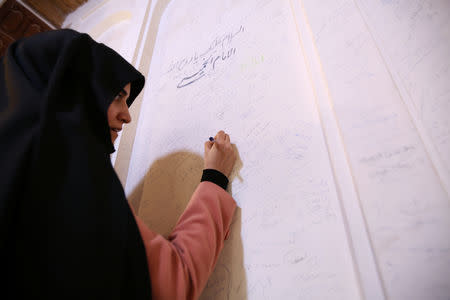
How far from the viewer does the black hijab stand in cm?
32

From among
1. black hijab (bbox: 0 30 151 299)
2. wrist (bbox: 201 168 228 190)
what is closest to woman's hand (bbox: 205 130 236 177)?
wrist (bbox: 201 168 228 190)

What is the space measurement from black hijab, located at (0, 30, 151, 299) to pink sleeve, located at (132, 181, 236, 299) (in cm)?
5

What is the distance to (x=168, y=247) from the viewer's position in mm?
465

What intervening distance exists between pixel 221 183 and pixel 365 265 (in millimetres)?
379

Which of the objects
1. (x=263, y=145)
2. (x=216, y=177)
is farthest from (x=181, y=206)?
(x=263, y=145)

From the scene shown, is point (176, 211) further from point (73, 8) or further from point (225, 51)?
point (73, 8)

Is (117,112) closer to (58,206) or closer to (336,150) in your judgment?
(58,206)

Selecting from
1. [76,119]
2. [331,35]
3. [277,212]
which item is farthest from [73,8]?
[277,212]

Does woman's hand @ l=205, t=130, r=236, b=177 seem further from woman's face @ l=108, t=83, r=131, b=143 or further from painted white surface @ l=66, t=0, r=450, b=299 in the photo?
woman's face @ l=108, t=83, r=131, b=143

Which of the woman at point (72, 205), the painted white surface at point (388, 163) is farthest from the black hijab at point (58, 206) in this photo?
the painted white surface at point (388, 163)

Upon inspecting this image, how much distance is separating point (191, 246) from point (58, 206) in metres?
0.28

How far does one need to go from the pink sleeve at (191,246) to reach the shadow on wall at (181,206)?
0.26 feet

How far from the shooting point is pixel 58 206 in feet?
1.18

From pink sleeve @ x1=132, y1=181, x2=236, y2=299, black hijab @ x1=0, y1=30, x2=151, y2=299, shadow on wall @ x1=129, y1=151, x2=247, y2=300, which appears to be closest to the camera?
black hijab @ x1=0, y1=30, x2=151, y2=299
